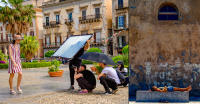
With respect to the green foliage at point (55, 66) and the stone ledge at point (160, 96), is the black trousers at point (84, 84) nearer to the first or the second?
the stone ledge at point (160, 96)

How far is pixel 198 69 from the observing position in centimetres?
573

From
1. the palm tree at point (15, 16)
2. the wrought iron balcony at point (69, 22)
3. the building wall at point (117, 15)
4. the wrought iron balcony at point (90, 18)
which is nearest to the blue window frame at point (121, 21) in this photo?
the building wall at point (117, 15)

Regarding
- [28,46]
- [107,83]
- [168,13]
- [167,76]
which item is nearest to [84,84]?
[107,83]

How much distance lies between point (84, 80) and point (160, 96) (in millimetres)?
2353

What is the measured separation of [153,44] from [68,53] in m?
2.63

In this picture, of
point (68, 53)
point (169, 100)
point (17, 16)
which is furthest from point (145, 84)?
point (17, 16)

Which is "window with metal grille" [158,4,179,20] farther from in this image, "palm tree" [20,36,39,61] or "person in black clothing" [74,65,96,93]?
"palm tree" [20,36,39,61]

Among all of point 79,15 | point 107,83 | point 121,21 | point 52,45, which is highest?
point 79,15

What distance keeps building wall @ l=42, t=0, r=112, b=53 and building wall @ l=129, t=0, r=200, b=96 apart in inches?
1116

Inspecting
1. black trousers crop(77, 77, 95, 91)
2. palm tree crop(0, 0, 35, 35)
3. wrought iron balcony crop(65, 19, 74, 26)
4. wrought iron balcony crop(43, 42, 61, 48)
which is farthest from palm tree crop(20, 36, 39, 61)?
wrought iron balcony crop(43, 42, 61, 48)

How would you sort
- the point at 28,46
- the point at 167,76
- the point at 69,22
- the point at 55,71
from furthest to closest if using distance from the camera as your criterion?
the point at 69,22 < the point at 28,46 < the point at 55,71 < the point at 167,76

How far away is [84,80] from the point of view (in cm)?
677

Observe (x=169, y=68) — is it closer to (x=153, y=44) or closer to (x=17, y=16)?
(x=153, y=44)

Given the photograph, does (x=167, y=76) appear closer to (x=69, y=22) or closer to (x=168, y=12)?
(x=168, y=12)
